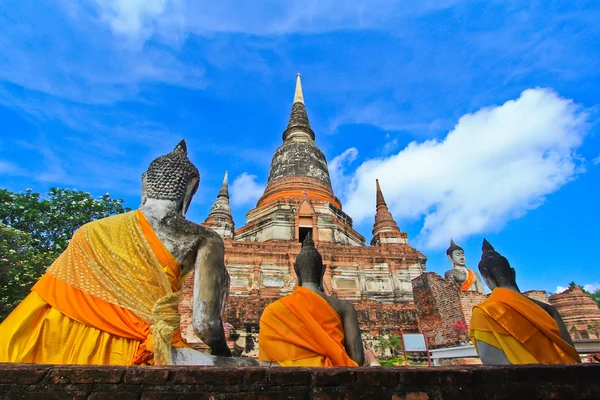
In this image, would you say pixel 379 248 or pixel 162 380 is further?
pixel 379 248

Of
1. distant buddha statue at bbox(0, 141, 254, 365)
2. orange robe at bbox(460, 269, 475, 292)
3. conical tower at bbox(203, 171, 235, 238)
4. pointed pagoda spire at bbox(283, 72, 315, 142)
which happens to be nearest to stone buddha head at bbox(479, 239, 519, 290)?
distant buddha statue at bbox(0, 141, 254, 365)

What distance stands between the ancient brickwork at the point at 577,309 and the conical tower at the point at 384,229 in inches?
313

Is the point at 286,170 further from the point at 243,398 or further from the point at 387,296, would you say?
the point at 243,398

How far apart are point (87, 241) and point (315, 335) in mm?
2052

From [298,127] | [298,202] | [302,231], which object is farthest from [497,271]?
[298,127]

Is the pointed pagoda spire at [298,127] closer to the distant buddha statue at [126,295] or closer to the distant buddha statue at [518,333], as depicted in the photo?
the distant buddha statue at [518,333]

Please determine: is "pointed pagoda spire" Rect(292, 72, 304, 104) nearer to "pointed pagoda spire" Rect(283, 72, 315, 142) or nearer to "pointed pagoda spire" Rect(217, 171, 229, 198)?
"pointed pagoda spire" Rect(283, 72, 315, 142)

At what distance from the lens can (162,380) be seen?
4.92ft

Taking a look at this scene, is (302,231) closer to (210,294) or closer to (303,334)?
(303,334)

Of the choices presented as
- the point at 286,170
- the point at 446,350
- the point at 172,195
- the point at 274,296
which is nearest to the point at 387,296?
the point at 274,296

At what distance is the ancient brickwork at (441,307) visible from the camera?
1149 cm

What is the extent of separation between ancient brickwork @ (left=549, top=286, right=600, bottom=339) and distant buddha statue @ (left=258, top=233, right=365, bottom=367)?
17.1m

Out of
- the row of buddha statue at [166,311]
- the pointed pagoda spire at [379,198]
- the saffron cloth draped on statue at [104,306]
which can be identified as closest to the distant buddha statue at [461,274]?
the pointed pagoda spire at [379,198]

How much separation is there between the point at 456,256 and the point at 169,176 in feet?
46.7
